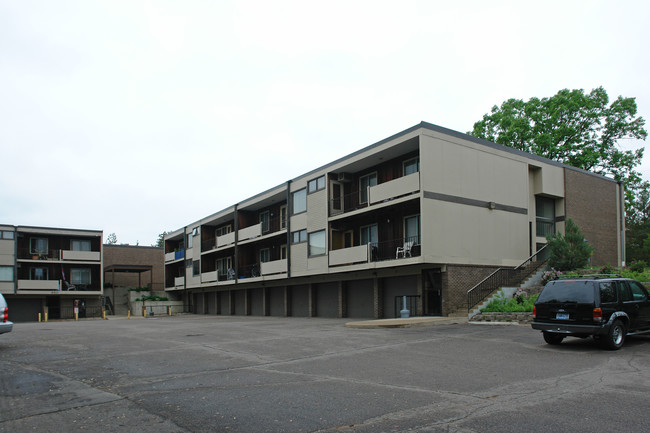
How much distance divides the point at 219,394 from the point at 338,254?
2104cm

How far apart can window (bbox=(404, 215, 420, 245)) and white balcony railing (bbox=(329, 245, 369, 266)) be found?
210 centimetres

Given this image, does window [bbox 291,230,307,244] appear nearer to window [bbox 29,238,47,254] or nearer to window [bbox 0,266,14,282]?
window [bbox 0,266,14,282]

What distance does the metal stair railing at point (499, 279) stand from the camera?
74.4ft

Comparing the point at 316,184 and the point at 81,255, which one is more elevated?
the point at 316,184

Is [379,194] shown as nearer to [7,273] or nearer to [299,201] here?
[299,201]

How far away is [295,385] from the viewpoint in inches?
343

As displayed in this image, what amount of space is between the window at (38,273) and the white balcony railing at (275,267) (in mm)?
26338

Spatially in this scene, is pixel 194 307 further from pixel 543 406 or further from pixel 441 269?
pixel 543 406

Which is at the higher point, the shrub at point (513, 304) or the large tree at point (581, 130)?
the large tree at point (581, 130)

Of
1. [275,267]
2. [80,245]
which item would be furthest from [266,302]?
[80,245]

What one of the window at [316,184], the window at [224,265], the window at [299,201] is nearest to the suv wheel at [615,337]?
the window at [316,184]

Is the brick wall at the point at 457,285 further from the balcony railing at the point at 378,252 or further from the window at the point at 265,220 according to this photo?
the window at the point at 265,220

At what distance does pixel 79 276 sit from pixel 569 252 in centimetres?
4482

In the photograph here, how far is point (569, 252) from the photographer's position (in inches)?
967
